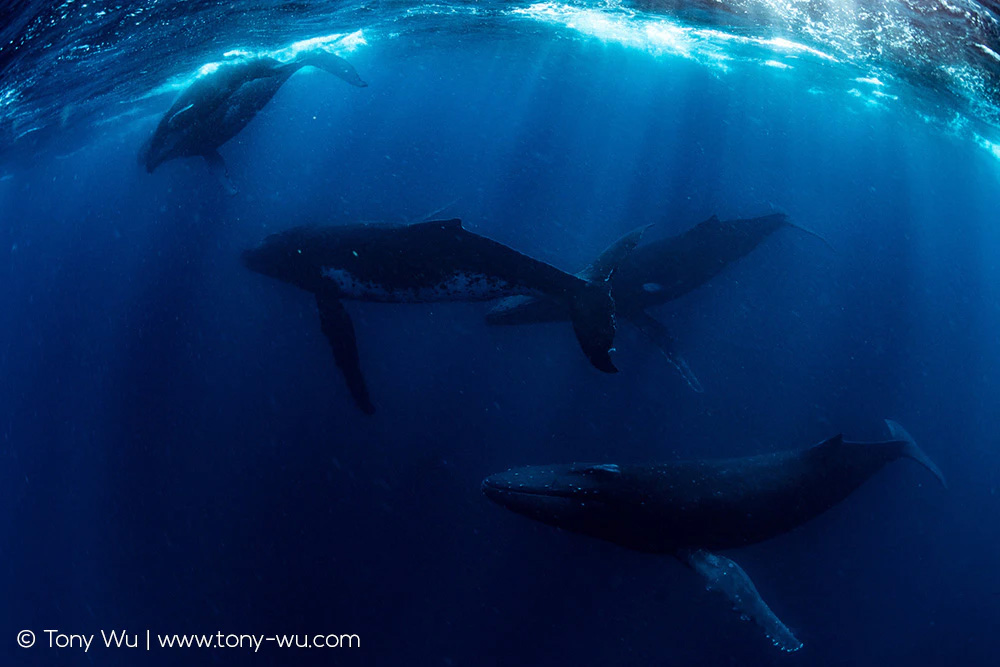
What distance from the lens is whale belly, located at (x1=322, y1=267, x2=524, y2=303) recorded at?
31.6 ft

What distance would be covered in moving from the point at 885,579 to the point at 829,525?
7.05 feet

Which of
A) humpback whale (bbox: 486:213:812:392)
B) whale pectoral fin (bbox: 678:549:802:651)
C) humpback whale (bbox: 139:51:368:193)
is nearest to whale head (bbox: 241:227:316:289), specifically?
humpback whale (bbox: 486:213:812:392)

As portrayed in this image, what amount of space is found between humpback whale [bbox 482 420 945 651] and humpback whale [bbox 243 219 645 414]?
192cm

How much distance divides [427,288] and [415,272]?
44 centimetres

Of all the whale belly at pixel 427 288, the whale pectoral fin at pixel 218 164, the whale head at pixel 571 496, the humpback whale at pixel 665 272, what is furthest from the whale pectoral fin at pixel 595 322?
the whale pectoral fin at pixel 218 164

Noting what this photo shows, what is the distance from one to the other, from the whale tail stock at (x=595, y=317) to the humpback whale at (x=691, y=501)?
171 cm

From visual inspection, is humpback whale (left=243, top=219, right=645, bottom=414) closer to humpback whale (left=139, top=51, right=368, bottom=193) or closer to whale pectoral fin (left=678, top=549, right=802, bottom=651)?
whale pectoral fin (left=678, top=549, right=802, bottom=651)

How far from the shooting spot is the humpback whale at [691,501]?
8227mm

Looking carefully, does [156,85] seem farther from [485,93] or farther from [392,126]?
[392,126]

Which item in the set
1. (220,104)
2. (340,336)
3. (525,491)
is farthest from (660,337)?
(220,104)

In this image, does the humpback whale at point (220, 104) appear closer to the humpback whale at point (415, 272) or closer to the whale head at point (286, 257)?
the whale head at point (286, 257)

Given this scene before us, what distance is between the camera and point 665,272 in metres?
14.1

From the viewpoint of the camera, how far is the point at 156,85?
88.8 feet

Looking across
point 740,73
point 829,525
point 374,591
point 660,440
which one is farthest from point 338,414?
point 740,73
